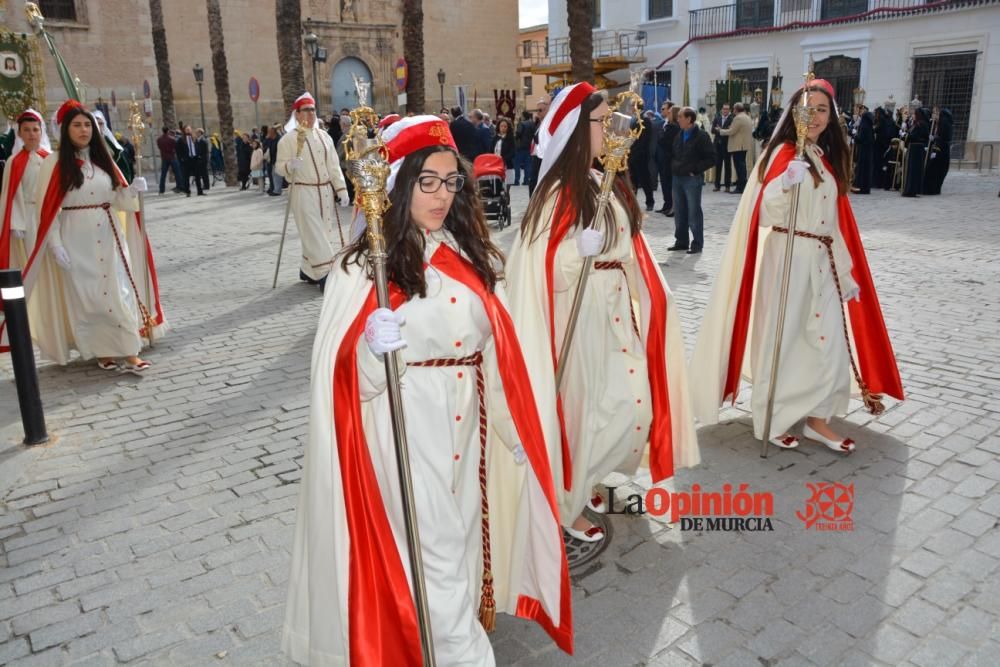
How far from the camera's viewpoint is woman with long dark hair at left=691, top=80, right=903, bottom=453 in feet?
16.1

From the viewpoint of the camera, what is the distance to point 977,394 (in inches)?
229

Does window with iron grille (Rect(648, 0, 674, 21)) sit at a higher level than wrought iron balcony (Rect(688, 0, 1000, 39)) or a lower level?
higher

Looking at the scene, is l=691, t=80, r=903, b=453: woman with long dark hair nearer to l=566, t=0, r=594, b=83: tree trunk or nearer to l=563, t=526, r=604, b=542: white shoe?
l=563, t=526, r=604, b=542: white shoe

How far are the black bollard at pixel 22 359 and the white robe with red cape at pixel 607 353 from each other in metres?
3.62

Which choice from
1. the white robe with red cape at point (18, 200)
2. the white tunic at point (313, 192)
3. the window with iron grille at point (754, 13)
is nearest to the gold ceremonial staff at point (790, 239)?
the white robe with red cape at point (18, 200)

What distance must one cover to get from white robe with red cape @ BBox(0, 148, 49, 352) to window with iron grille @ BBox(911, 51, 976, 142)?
84.7 feet

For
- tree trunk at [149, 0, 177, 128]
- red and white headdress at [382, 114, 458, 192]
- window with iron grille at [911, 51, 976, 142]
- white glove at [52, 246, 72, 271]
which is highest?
tree trunk at [149, 0, 177, 128]

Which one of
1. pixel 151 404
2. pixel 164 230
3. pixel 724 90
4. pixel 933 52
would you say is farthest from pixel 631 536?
pixel 933 52

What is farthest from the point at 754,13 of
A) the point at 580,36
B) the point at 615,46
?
the point at 580,36

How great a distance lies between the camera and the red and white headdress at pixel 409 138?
278 centimetres

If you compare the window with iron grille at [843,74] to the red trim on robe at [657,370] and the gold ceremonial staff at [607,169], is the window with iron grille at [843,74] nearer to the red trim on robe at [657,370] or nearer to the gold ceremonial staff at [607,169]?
the red trim on robe at [657,370]

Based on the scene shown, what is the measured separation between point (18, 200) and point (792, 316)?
6.47 meters

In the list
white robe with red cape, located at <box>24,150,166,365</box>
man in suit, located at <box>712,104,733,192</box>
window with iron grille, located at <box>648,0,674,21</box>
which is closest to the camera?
white robe with red cape, located at <box>24,150,166,365</box>

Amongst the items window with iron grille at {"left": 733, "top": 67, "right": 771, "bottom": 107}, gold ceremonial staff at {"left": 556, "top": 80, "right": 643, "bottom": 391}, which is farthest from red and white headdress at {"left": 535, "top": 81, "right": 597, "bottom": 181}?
window with iron grille at {"left": 733, "top": 67, "right": 771, "bottom": 107}
